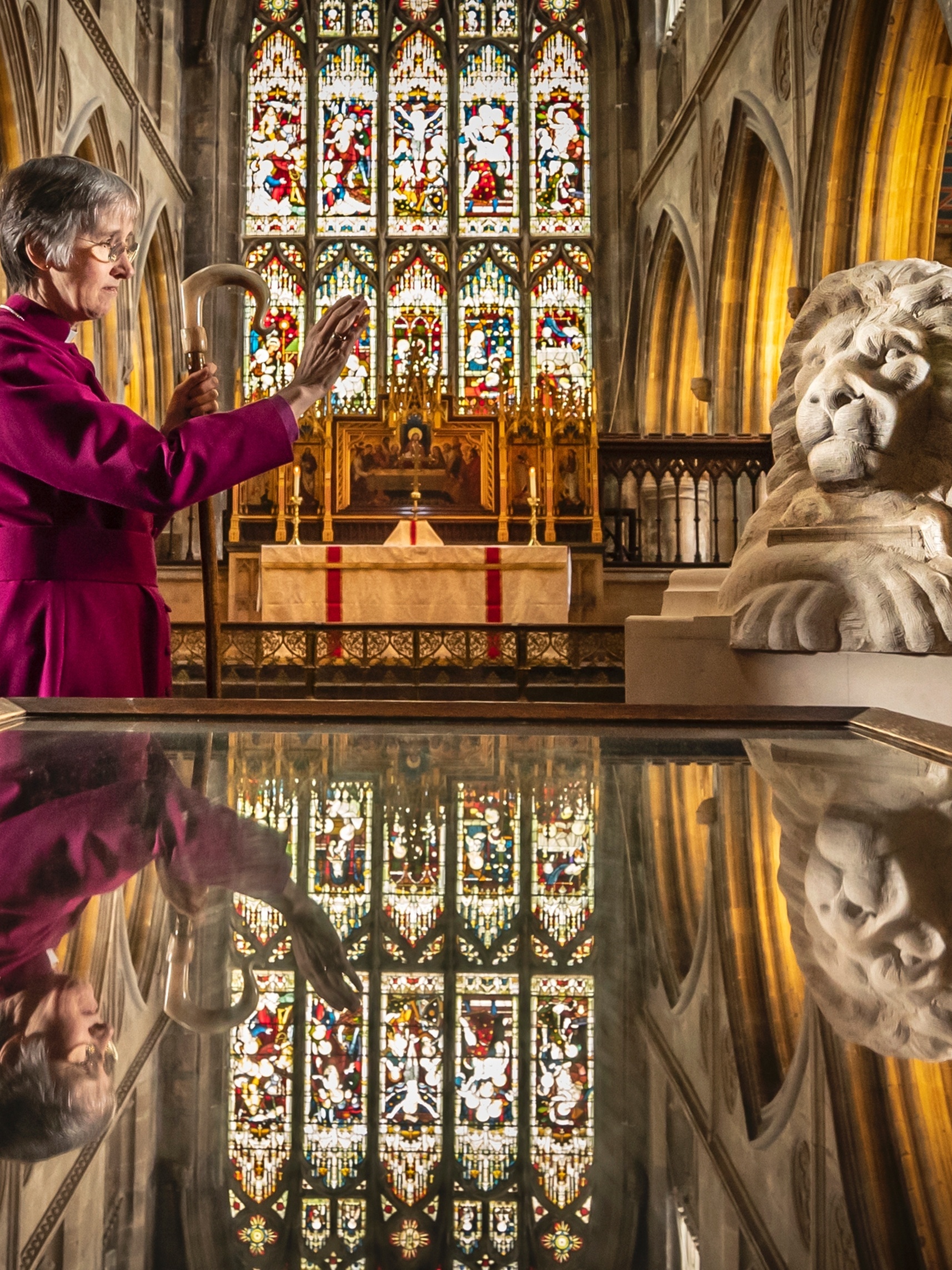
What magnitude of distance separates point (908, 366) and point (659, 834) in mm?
2095

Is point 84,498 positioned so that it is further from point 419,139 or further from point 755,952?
point 419,139

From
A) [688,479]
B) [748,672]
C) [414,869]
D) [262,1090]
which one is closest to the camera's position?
[262,1090]

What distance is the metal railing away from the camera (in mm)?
7020

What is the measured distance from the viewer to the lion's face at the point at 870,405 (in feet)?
8.83

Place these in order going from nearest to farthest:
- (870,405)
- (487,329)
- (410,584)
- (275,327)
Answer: (870,405)
(410,584)
(275,327)
(487,329)

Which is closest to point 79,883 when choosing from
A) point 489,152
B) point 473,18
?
point 489,152

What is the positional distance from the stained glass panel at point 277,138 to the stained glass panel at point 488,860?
15.6 metres

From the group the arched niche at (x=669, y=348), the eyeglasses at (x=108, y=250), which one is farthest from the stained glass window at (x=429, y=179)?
the eyeglasses at (x=108, y=250)

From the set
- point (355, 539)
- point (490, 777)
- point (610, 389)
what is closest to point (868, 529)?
point (490, 777)

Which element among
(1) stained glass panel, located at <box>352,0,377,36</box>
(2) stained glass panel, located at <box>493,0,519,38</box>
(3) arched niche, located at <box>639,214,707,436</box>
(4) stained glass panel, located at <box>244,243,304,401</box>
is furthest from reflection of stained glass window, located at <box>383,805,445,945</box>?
(1) stained glass panel, located at <box>352,0,377,36</box>

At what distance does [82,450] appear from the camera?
5.67ft

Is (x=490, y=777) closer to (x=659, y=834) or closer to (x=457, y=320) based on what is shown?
(x=659, y=834)

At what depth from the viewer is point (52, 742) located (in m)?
1.38

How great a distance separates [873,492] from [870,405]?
252 millimetres
